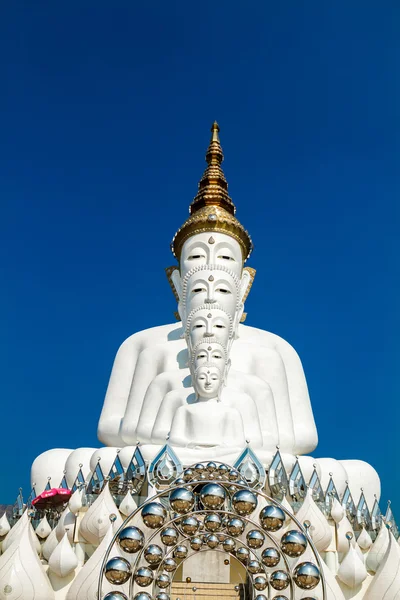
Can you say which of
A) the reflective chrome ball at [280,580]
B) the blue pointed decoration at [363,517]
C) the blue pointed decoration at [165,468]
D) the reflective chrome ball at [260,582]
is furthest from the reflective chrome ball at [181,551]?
the blue pointed decoration at [363,517]

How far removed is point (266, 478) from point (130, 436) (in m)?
3.59

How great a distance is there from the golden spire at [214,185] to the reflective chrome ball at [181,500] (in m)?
8.69

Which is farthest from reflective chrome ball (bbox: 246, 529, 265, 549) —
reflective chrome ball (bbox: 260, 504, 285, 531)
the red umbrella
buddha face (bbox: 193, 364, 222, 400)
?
buddha face (bbox: 193, 364, 222, 400)

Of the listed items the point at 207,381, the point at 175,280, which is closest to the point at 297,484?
the point at 207,381

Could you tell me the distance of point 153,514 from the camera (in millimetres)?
4859

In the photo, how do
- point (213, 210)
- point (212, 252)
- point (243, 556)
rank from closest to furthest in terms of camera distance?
point (243, 556) → point (212, 252) → point (213, 210)

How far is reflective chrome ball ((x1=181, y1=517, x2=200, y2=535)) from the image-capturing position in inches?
200

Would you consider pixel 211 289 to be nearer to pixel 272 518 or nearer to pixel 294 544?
pixel 272 518

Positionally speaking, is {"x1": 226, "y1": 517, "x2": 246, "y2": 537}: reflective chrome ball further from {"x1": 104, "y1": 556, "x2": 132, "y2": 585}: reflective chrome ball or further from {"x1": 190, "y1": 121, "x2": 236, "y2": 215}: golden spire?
{"x1": 190, "y1": 121, "x2": 236, "y2": 215}: golden spire

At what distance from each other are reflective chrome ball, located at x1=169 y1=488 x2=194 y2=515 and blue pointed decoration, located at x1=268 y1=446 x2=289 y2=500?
3261 millimetres

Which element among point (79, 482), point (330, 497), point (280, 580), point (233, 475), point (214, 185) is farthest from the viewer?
point (214, 185)

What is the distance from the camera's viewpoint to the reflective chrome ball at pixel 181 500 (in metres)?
4.93

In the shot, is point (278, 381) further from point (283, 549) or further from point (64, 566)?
point (283, 549)

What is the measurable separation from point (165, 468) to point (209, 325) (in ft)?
9.80
